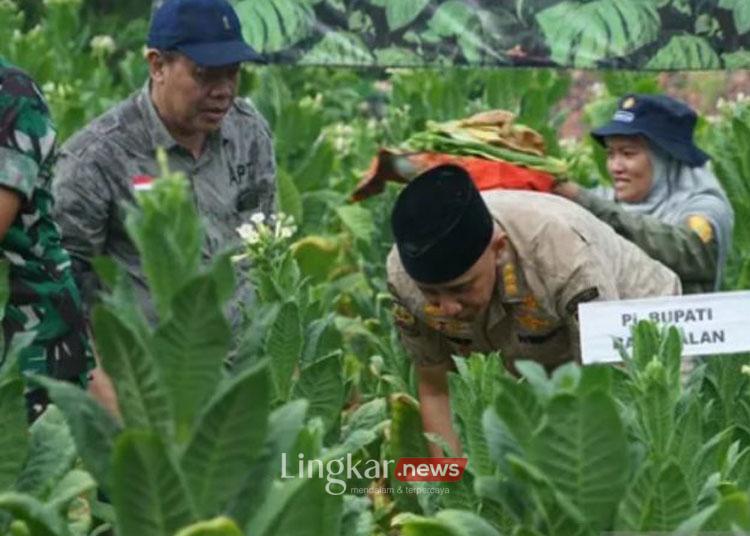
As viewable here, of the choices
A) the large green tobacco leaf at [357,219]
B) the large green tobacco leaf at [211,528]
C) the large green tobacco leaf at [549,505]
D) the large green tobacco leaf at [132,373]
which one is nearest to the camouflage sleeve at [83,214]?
the large green tobacco leaf at [549,505]

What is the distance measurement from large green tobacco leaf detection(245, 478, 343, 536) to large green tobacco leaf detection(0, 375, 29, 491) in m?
0.72

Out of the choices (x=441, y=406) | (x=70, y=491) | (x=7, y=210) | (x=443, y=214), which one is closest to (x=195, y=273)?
(x=70, y=491)

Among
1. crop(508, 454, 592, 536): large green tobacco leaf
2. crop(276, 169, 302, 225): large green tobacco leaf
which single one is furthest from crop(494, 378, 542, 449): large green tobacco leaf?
crop(276, 169, 302, 225): large green tobacco leaf

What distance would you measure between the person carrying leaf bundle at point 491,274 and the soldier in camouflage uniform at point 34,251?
2.69ft

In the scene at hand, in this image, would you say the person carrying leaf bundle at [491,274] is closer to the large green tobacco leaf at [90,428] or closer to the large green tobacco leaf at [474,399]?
the large green tobacco leaf at [474,399]

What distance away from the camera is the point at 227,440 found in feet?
13.9

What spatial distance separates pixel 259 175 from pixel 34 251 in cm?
179

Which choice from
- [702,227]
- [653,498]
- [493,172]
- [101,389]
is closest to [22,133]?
[101,389]

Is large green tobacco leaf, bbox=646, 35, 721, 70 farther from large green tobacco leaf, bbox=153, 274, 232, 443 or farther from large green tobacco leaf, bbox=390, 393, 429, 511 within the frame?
large green tobacco leaf, bbox=153, 274, 232, 443

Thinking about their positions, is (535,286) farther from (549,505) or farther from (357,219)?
(357,219)

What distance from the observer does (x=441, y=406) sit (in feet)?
21.9

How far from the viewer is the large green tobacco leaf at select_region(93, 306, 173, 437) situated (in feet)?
13.8

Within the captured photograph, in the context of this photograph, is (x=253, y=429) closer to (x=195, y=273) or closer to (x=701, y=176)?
(x=195, y=273)

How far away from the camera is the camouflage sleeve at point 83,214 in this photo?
694cm
